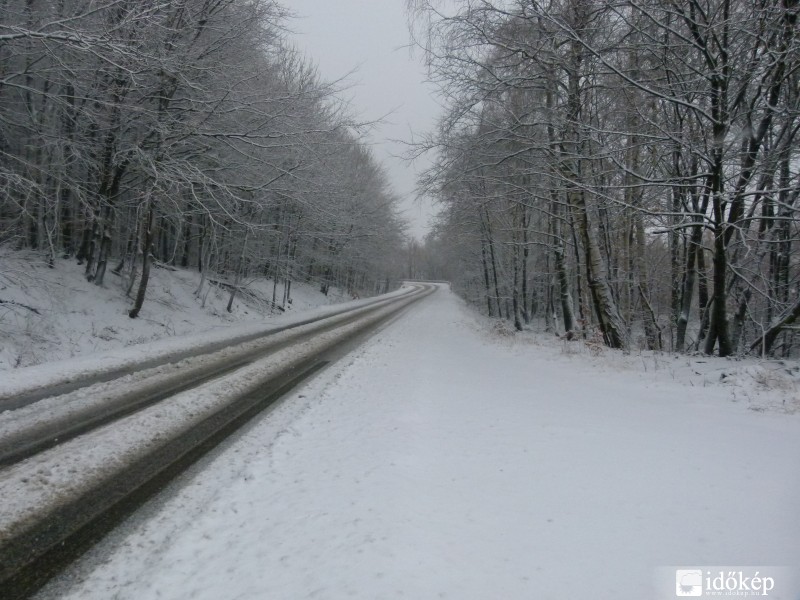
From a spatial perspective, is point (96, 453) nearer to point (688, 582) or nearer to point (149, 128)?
point (688, 582)

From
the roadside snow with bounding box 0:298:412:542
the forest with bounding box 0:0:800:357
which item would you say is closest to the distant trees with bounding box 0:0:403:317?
the forest with bounding box 0:0:800:357

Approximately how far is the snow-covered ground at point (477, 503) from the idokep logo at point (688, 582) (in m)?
0.06

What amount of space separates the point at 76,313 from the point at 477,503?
12.1m

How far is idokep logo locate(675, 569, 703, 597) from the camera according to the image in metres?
2.40

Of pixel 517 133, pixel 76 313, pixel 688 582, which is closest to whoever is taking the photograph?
pixel 688 582

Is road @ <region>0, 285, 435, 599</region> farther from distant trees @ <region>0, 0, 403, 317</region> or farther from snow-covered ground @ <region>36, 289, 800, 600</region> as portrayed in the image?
distant trees @ <region>0, 0, 403, 317</region>

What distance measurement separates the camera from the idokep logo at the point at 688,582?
2.40 metres

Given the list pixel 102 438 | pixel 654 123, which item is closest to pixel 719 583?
pixel 102 438

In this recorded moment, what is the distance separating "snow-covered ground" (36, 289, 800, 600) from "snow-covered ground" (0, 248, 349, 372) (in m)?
6.78

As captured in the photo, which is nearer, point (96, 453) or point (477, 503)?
point (477, 503)

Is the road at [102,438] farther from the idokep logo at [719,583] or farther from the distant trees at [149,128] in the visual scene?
the distant trees at [149,128]

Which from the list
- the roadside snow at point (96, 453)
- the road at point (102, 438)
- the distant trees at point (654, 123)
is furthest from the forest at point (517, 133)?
the roadside snow at point (96, 453)

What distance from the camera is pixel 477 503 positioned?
344cm

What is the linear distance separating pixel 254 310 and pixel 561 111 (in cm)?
1627
